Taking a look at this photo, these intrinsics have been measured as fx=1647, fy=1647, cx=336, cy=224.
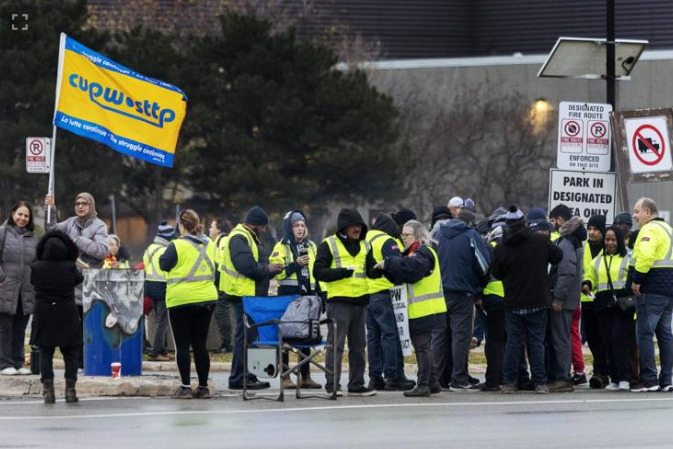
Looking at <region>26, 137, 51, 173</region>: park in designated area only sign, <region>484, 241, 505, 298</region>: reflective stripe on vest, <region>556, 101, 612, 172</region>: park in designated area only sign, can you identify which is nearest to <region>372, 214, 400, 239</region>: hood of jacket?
<region>484, 241, 505, 298</region>: reflective stripe on vest

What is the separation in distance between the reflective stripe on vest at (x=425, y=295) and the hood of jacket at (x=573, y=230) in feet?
5.61

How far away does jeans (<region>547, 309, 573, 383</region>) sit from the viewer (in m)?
17.1

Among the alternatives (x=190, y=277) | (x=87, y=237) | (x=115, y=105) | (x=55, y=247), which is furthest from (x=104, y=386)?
(x=115, y=105)

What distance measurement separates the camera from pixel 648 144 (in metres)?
19.8

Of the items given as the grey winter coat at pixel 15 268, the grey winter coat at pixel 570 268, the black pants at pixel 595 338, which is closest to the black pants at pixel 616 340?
the black pants at pixel 595 338

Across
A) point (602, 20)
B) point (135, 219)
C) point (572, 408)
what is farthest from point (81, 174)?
point (572, 408)

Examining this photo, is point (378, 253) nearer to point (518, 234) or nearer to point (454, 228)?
point (454, 228)

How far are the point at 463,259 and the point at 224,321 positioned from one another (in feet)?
17.9

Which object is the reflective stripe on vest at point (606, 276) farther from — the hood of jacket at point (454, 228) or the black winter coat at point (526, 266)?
the hood of jacket at point (454, 228)

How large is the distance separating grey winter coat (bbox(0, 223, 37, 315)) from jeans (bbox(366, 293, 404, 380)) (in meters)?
3.75

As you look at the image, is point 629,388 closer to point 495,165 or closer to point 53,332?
point 53,332

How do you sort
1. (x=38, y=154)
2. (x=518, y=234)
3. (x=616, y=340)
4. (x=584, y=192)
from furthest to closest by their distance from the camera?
1. (x=38, y=154)
2. (x=584, y=192)
3. (x=616, y=340)
4. (x=518, y=234)

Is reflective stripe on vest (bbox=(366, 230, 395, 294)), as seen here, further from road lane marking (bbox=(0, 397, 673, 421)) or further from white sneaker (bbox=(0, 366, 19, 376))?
white sneaker (bbox=(0, 366, 19, 376))

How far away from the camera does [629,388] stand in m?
17.2
